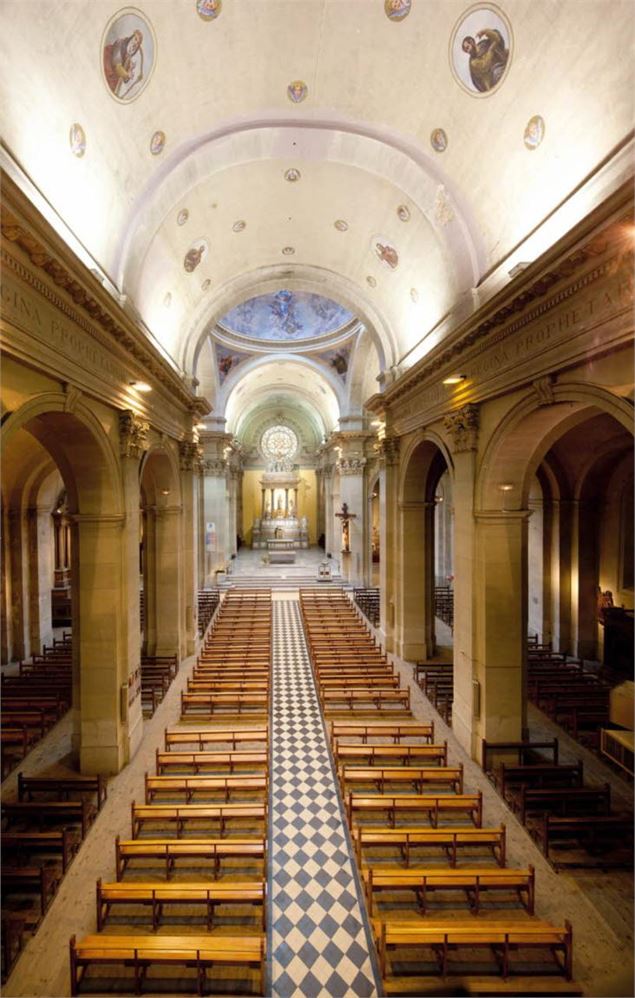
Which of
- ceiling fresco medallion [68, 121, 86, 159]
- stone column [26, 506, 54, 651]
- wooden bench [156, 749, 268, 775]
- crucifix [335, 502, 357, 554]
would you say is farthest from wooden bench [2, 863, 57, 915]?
crucifix [335, 502, 357, 554]

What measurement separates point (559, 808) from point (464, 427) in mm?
6588

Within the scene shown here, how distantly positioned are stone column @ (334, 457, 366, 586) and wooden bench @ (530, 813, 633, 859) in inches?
721

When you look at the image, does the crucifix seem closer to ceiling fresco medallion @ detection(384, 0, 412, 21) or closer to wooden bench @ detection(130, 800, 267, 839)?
wooden bench @ detection(130, 800, 267, 839)

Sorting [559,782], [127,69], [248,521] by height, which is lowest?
[559,782]

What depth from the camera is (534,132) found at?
6.72 m

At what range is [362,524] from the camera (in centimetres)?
2541

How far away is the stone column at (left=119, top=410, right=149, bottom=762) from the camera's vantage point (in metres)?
8.98

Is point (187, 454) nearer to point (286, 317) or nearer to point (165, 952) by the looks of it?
point (165, 952)

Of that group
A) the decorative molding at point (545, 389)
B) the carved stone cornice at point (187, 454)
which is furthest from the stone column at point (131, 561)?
the decorative molding at point (545, 389)

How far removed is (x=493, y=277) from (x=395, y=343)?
21.1ft

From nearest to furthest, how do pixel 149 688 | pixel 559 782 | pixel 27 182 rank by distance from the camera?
1. pixel 27 182
2. pixel 559 782
3. pixel 149 688

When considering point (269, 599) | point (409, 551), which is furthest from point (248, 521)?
point (409, 551)

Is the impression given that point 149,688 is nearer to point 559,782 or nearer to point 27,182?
point 559,782

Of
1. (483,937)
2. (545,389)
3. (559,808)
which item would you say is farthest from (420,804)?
(545,389)
